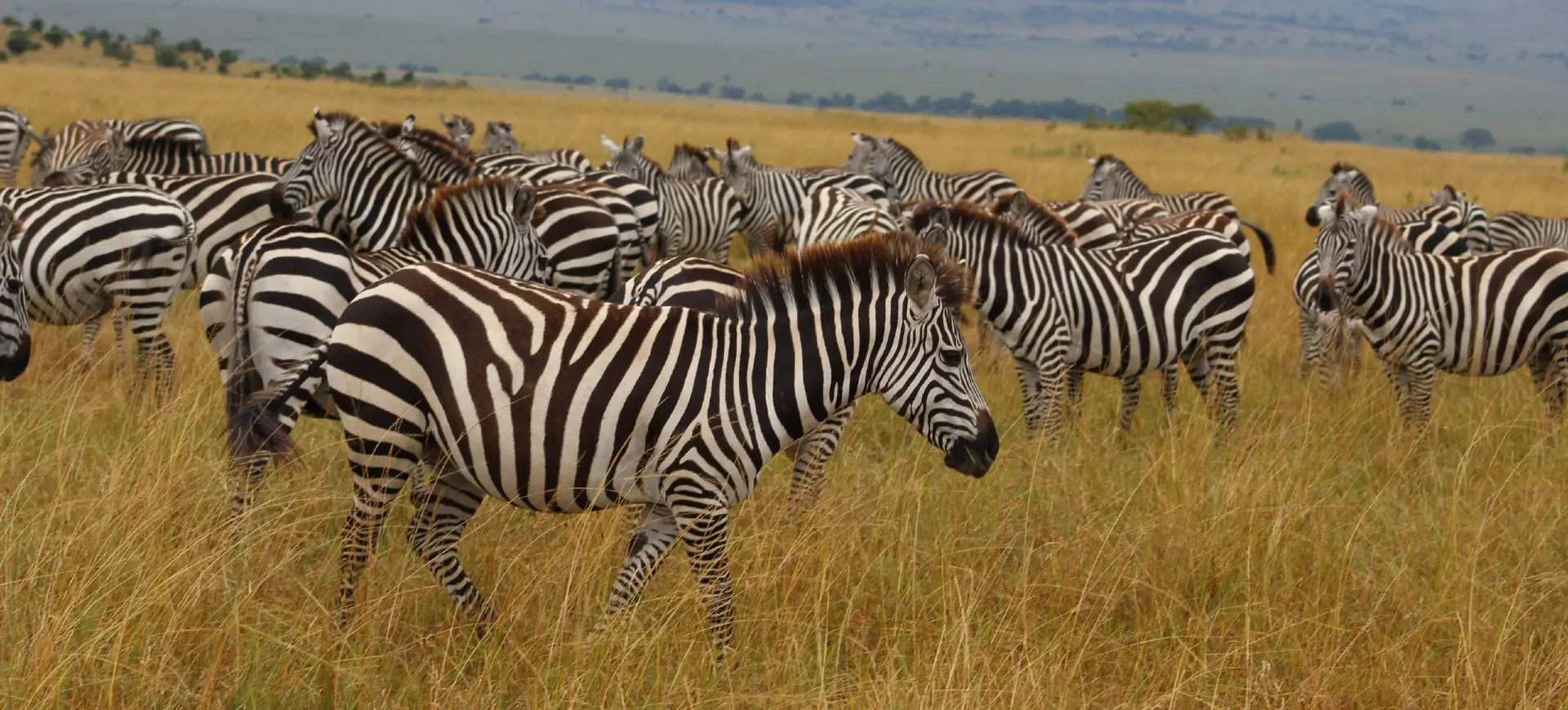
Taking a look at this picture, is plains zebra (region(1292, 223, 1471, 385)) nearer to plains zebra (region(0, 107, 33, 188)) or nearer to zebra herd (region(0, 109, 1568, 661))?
zebra herd (region(0, 109, 1568, 661))

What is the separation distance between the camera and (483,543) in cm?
500

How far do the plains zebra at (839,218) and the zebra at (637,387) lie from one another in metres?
3.61

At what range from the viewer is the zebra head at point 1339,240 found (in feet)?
24.1

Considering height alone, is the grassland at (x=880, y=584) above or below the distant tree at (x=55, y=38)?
above

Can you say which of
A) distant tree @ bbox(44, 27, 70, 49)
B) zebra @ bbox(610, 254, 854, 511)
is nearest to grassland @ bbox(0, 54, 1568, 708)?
zebra @ bbox(610, 254, 854, 511)

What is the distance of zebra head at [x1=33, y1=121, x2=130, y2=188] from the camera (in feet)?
30.9

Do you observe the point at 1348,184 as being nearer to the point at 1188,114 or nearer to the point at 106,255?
the point at 106,255

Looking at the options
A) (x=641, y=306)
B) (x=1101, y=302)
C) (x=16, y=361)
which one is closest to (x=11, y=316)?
(x=16, y=361)

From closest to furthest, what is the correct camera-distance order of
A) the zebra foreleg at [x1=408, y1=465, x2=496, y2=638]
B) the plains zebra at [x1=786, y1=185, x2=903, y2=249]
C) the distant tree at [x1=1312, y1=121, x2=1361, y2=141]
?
the zebra foreleg at [x1=408, y1=465, x2=496, y2=638] < the plains zebra at [x1=786, y1=185, x2=903, y2=249] < the distant tree at [x1=1312, y1=121, x2=1361, y2=141]

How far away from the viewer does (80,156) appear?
38.1 ft

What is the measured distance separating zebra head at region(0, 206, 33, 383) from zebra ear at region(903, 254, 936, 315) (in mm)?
3885

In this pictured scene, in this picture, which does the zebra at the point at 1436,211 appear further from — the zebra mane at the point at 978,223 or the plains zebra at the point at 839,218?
the zebra mane at the point at 978,223

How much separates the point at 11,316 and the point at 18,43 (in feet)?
206

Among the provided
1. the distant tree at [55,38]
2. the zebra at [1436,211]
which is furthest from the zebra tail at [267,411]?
the distant tree at [55,38]
